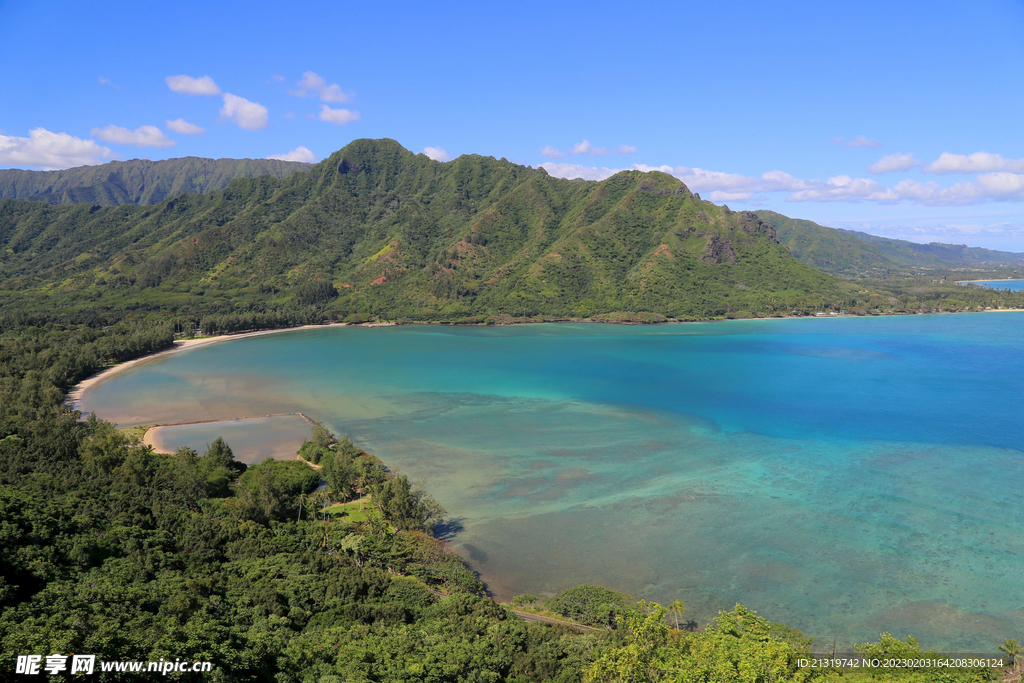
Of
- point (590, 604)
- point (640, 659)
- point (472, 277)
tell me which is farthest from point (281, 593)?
point (472, 277)

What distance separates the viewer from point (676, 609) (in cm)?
2758

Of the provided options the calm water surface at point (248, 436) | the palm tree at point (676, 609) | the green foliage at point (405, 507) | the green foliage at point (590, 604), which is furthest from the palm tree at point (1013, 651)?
the calm water surface at point (248, 436)

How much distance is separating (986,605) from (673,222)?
18124cm

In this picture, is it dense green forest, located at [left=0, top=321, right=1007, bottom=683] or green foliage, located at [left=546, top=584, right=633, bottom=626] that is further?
green foliage, located at [left=546, top=584, right=633, bottom=626]

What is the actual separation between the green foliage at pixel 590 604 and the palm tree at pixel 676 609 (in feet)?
7.28

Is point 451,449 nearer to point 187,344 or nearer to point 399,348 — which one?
point 399,348

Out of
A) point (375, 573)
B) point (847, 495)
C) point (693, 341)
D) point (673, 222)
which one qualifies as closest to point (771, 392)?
point (847, 495)

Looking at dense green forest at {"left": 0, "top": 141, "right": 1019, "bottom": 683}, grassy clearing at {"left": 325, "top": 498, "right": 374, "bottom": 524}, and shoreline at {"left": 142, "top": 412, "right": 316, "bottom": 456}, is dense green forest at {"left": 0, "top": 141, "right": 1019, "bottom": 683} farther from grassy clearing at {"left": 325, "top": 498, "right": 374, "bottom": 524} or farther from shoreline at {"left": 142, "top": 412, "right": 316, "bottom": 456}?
shoreline at {"left": 142, "top": 412, "right": 316, "bottom": 456}

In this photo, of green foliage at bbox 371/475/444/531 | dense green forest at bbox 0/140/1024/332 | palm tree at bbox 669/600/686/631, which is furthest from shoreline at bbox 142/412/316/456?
dense green forest at bbox 0/140/1024/332

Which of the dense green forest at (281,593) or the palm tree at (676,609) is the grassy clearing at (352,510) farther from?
the palm tree at (676,609)

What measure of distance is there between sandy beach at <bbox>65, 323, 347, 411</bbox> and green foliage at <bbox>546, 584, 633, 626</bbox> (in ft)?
231

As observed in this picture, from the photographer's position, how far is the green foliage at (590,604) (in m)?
28.1

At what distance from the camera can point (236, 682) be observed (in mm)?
17875

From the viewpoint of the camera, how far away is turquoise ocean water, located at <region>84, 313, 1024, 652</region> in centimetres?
3219
